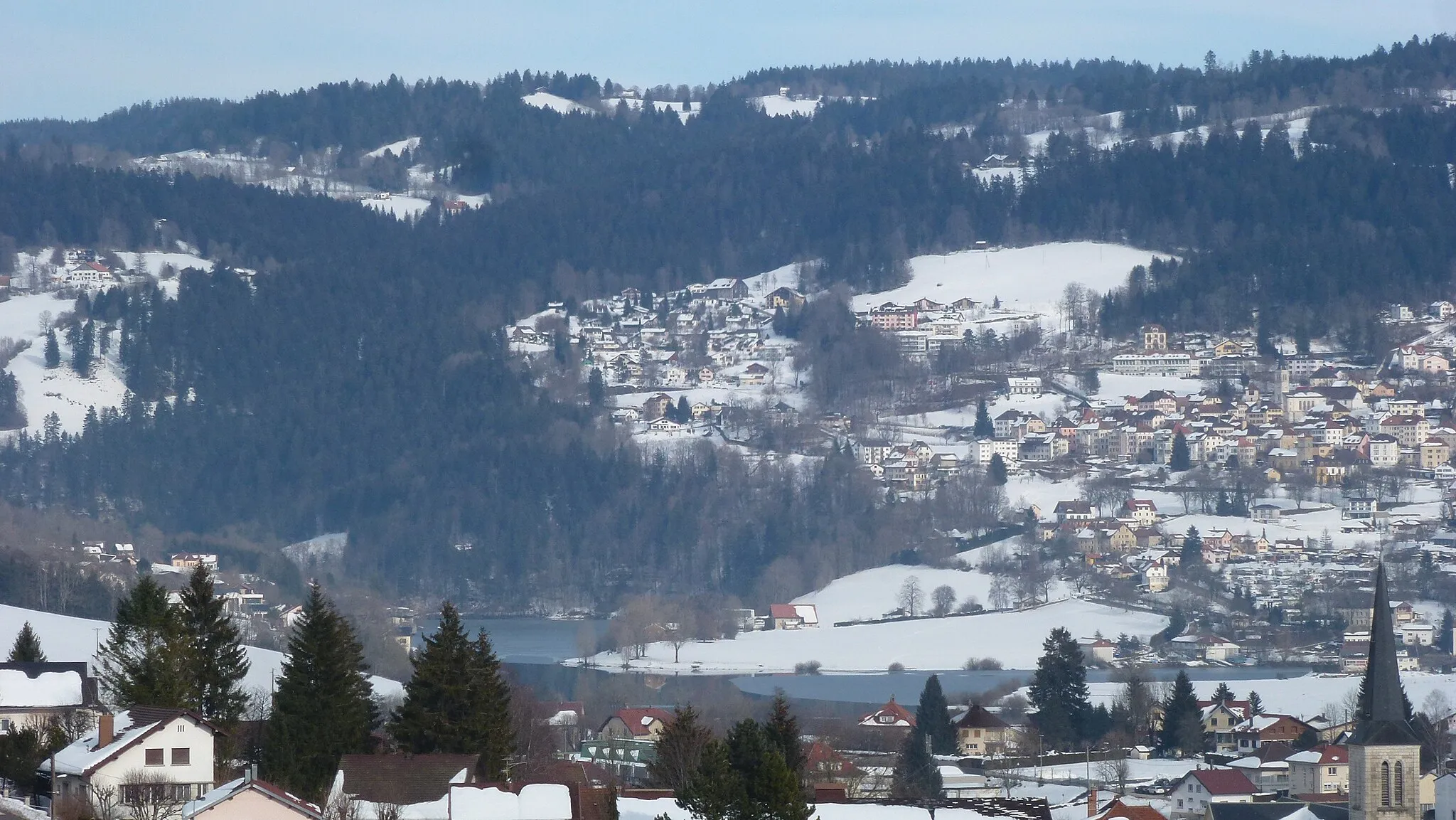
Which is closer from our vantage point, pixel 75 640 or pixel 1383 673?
pixel 1383 673

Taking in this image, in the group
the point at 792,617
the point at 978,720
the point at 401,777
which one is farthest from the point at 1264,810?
the point at 792,617

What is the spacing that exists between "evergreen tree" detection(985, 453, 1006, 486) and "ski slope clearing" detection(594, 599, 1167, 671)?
33159 mm

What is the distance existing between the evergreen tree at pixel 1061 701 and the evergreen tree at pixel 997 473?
90.2 meters

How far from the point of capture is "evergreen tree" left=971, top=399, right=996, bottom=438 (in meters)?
176

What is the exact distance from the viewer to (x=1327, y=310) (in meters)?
194

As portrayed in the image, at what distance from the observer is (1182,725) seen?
66875mm

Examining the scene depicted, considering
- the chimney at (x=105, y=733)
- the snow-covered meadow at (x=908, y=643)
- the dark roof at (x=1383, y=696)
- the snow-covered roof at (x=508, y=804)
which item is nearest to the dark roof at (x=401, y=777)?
the snow-covered roof at (x=508, y=804)

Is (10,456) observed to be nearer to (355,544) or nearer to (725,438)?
(355,544)

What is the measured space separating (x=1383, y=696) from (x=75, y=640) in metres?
34.0

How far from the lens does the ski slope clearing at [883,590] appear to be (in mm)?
133750

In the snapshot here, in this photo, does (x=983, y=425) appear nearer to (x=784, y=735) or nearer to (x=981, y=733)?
(x=981, y=733)

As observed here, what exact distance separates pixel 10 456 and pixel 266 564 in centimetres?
5295

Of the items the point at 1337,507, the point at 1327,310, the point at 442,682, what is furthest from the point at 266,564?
Answer: the point at 442,682

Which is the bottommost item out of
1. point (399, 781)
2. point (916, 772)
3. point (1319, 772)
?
point (1319, 772)
